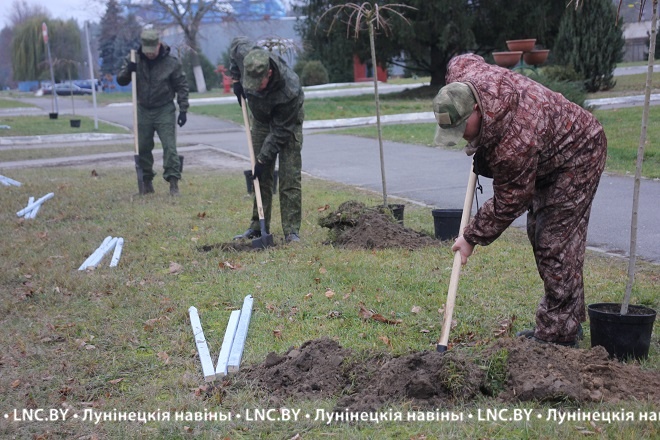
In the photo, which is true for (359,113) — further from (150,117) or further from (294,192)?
(294,192)

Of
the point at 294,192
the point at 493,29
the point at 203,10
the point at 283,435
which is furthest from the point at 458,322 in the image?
the point at 203,10

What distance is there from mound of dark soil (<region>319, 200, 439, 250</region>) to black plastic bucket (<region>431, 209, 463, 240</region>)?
0.13 metres

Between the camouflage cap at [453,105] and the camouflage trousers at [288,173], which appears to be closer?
the camouflage cap at [453,105]

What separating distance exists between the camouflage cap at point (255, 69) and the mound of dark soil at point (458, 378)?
3.30m

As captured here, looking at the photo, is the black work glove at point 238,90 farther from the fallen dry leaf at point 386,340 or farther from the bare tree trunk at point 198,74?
the bare tree trunk at point 198,74

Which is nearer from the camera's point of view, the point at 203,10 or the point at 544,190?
the point at 544,190

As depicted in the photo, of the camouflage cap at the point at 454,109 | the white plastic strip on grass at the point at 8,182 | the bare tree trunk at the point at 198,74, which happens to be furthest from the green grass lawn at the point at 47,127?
Result: the camouflage cap at the point at 454,109

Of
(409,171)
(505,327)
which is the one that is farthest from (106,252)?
(409,171)

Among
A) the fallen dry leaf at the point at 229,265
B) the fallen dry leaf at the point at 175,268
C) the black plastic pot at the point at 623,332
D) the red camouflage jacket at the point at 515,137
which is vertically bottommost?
the fallen dry leaf at the point at 175,268

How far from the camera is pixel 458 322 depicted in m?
5.38

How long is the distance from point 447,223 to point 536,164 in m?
3.55

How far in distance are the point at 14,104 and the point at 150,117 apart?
35.7 meters

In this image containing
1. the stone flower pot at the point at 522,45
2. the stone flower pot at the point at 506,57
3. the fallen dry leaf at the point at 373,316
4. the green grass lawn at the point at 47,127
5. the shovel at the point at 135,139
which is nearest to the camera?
the fallen dry leaf at the point at 373,316

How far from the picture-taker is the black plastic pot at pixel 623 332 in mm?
4387
